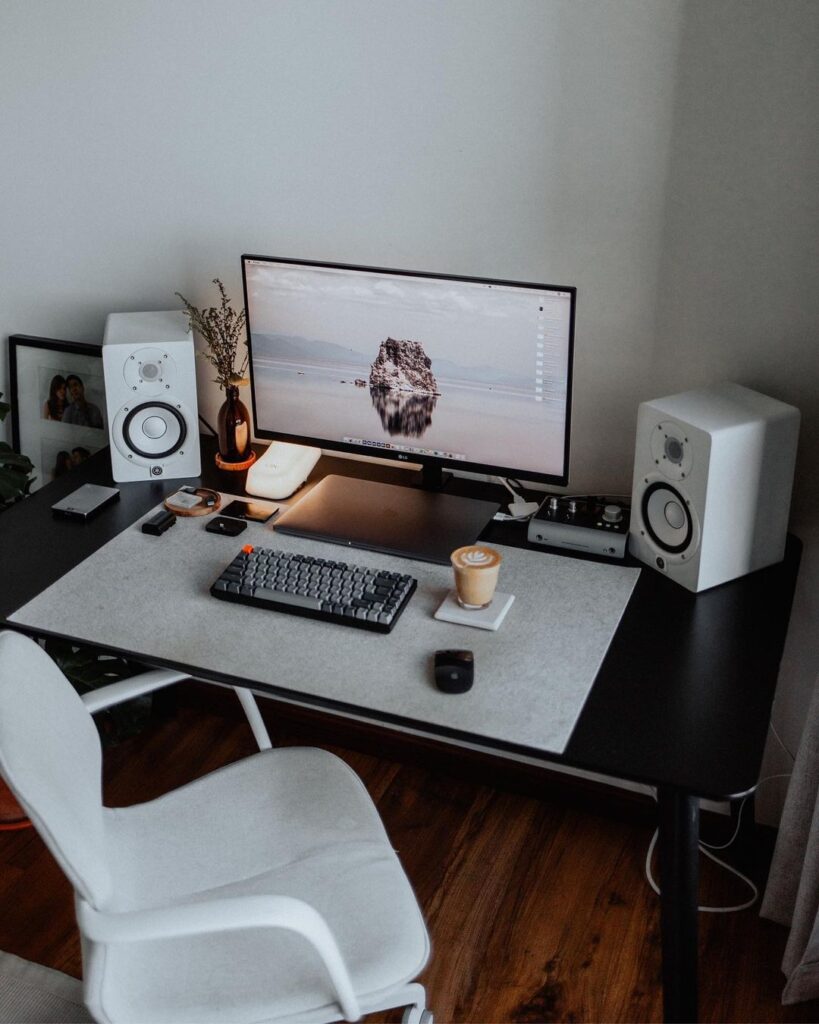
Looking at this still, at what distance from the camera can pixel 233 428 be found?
221cm

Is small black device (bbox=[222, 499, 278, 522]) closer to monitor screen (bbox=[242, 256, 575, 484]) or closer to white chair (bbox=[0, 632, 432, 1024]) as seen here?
monitor screen (bbox=[242, 256, 575, 484])

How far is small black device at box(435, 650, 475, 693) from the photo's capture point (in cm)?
157

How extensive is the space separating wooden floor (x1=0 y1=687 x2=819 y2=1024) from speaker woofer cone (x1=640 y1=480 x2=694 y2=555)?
755 millimetres

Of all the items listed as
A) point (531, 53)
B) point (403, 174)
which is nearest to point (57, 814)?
point (403, 174)

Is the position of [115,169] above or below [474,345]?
above

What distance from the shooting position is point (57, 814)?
133cm

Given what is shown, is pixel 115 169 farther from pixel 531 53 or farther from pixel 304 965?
pixel 304 965

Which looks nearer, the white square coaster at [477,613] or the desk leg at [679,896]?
the desk leg at [679,896]

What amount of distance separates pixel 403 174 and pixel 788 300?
0.74 metres

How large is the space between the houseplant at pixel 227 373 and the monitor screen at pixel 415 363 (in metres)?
0.07

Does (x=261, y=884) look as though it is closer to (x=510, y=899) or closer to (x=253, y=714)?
(x=253, y=714)

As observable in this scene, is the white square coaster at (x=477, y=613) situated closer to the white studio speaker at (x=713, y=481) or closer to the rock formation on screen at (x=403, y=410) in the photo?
the white studio speaker at (x=713, y=481)

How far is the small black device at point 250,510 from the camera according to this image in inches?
80.9

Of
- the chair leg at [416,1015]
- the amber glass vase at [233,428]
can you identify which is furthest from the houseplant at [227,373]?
the chair leg at [416,1015]
